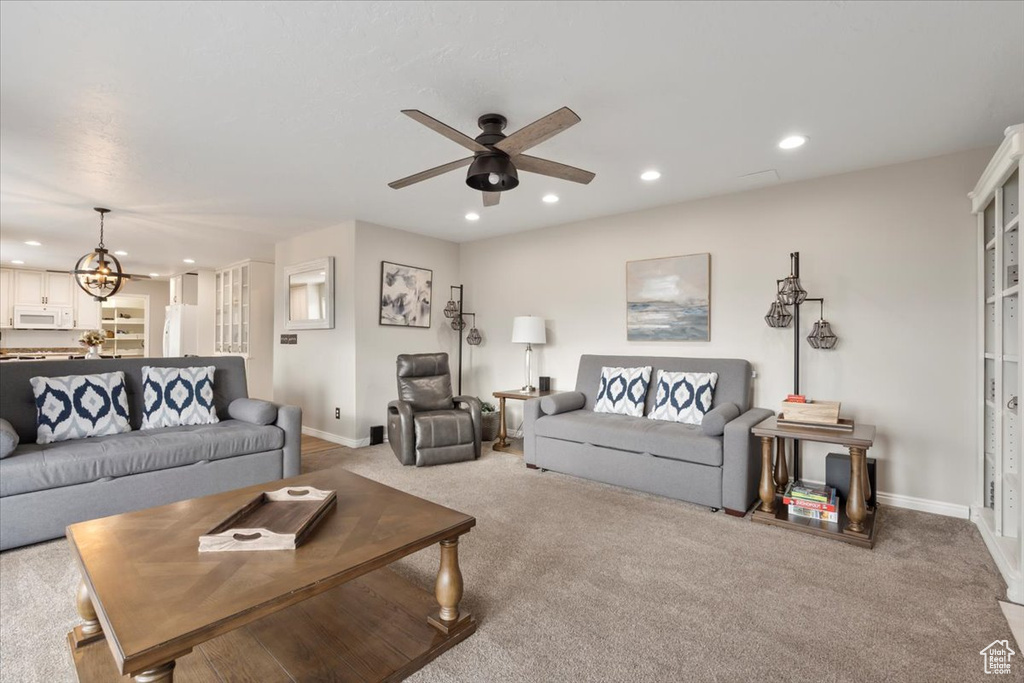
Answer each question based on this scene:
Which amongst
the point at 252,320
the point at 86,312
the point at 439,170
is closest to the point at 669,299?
the point at 439,170

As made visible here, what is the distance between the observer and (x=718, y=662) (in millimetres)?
1660

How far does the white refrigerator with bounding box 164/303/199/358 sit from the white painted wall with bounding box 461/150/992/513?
23.0 ft

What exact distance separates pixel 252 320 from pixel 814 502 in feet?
24.1

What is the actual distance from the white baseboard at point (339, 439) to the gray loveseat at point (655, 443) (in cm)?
192

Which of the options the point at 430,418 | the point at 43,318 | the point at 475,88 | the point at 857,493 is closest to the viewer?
the point at 475,88

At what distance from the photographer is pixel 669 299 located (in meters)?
4.34

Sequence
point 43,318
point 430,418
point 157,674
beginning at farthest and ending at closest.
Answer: point 43,318, point 430,418, point 157,674

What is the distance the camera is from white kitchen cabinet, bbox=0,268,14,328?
7641 mm

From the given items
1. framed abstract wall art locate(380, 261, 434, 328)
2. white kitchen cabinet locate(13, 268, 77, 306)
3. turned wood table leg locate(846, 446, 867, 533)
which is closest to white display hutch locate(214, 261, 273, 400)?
framed abstract wall art locate(380, 261, 434, 328)

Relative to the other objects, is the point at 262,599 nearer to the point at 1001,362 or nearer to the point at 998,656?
the point at 998,656

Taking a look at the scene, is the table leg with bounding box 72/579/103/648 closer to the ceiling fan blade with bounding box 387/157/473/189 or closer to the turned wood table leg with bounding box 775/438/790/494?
the ceiling fan blade with bounding box 387/157/473/189

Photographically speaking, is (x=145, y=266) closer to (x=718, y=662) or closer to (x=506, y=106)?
(x=506, y=106)

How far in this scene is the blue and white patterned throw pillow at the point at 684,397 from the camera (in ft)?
12.2

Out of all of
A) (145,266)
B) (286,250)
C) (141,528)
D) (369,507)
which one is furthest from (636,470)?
(145,266)
